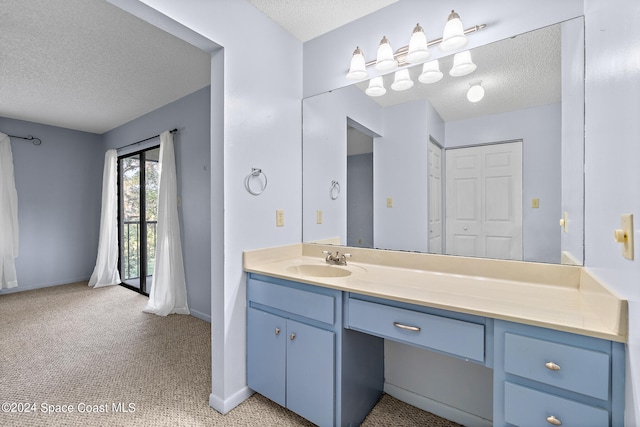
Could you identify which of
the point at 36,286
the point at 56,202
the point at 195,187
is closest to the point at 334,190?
the point at 195,187

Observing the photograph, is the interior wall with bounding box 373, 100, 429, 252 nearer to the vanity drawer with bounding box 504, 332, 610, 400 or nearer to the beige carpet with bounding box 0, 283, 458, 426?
the vanity drawer with bounding box 504, 332, 610, 400

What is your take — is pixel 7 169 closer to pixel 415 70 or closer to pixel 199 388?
pixel 199 388

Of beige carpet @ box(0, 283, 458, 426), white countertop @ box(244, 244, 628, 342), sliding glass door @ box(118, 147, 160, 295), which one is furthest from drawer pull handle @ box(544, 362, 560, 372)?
sliding glass door @ box(118, 147, 160, 295)

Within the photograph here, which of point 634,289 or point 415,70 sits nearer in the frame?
point 634,289

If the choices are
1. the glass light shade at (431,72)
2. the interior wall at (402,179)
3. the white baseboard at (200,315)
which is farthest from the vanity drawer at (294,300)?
the white baseboard at (200,315)

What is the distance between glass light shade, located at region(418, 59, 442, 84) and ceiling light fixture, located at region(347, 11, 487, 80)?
0.14ft

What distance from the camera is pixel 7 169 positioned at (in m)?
3.75

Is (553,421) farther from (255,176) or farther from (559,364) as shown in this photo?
(255,176)

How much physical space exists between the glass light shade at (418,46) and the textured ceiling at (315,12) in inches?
12.4

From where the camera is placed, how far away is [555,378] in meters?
0.93

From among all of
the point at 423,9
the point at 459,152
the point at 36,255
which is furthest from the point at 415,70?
the point at 36,255

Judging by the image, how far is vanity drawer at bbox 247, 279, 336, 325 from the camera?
4.77ft

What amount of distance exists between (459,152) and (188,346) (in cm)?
256

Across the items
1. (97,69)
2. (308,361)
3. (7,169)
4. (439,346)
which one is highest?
(97,69)
